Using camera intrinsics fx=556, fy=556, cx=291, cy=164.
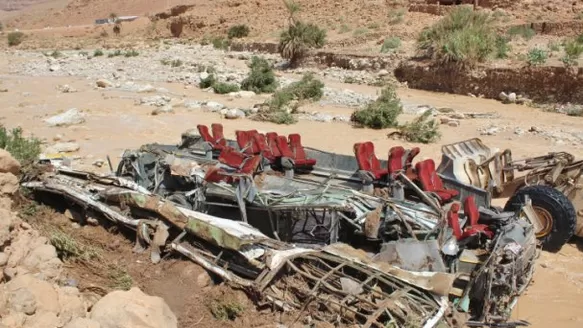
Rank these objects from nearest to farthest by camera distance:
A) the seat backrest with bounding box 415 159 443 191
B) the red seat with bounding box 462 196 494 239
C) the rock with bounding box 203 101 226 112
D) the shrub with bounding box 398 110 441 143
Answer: the red seat with bounding box 462 196 494 239
the seat backrest with bounding box 415 159 443 191
the shrub with bounding box 398 110 441 143
the rock with bounding box 203 101 226 112

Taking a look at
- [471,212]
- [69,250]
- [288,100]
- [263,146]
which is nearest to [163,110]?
[288,100]

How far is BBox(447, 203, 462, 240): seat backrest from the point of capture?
5.09 metres

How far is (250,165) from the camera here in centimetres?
616

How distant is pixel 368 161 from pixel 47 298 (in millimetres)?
3667

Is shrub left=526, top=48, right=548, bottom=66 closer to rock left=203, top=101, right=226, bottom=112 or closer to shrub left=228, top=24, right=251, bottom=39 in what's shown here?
rock left=203, top=101, right=226, bottom=112

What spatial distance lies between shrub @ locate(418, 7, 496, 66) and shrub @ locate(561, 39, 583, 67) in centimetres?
259

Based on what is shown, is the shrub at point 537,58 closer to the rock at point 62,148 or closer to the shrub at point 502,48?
the shrub at point 502,48

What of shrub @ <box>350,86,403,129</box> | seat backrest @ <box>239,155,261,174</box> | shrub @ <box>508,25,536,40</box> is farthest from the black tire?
shrub @ <box>508,25,536,40</box>

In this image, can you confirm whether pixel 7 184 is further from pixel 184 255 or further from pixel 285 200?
pixel 285 200

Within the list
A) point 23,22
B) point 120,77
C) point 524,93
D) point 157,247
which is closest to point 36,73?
point 120,77

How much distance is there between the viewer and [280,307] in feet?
15.4

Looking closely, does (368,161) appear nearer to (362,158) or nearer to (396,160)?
(362,158)

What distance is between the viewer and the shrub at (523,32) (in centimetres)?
2527

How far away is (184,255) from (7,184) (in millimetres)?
2116
